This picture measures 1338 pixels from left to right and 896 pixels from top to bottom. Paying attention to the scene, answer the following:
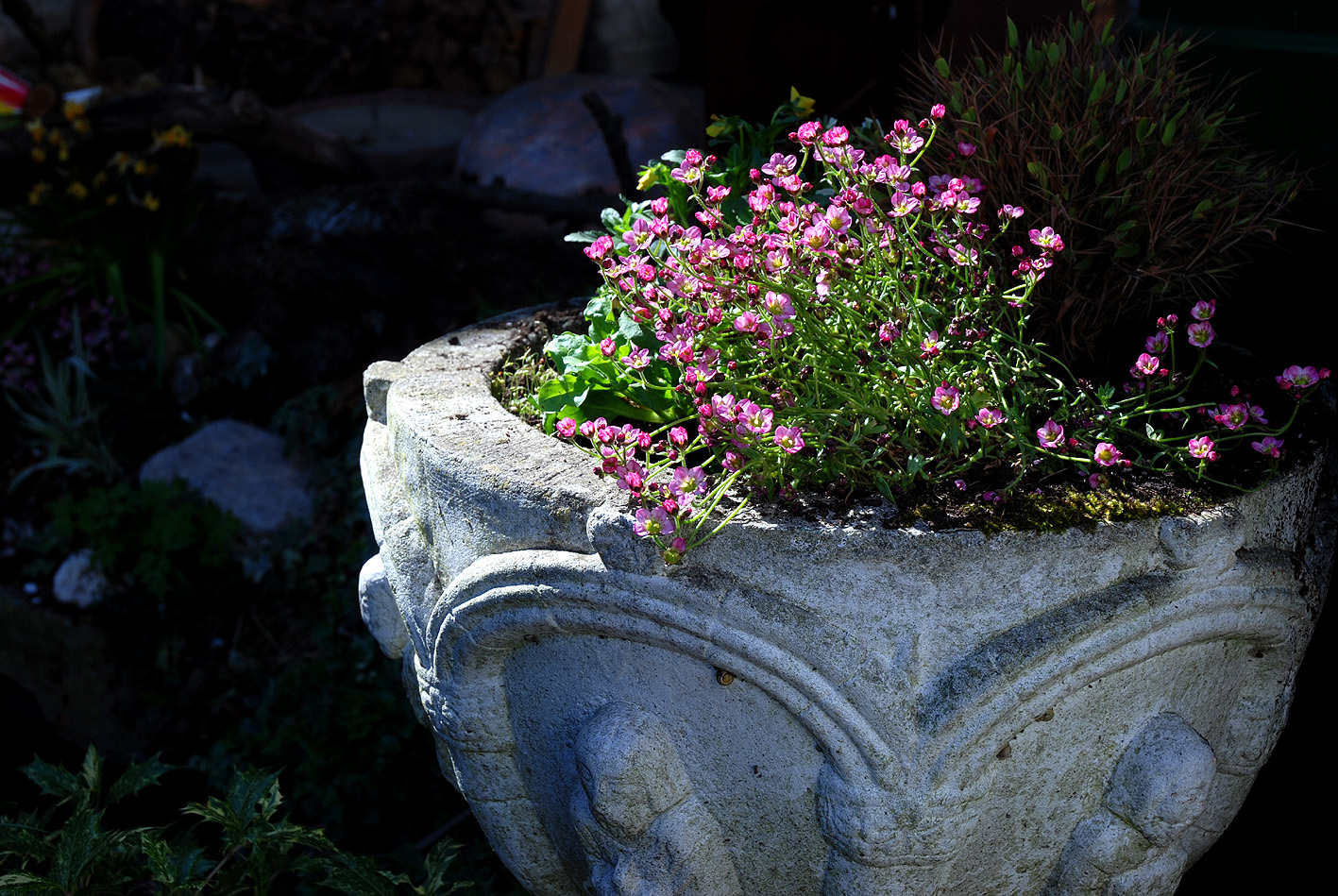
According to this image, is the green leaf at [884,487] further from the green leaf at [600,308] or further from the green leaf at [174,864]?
the green leaf at [174,864]

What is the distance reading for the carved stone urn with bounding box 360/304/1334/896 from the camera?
1278 mm

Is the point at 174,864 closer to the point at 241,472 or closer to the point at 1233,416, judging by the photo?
the point at 1233,416

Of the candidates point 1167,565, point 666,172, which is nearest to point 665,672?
point 1167,565

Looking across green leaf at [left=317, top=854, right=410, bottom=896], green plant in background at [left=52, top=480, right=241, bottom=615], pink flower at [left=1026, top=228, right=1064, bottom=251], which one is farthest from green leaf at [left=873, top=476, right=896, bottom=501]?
green plant in background at [left=52, top=480, right=241, bottom=615]

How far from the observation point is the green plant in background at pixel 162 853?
67.1 inches

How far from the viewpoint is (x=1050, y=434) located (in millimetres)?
1328

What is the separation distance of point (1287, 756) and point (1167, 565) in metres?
1.13

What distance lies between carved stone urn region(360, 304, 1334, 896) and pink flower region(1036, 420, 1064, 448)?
0.11 metres

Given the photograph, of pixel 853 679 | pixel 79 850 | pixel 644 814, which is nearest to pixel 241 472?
pixel 79 850

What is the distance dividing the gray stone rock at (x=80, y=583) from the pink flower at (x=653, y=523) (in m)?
2.82

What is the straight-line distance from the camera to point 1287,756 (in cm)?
216

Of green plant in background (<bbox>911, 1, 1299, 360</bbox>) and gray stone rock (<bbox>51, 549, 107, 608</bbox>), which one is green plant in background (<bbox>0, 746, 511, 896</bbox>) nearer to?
green plant in background (<bbox>911, 1, 1299, 360</bbox>)

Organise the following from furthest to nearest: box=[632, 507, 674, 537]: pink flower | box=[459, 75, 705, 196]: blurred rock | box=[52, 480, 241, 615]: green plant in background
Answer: box=[459, 75, 705, 196]: blurred rock, box=[52, 480, 241, 615]: green plant in background, box=[632, 507, 674, 537]: pink flower

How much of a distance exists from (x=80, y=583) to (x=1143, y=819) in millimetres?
Answer: 3252
